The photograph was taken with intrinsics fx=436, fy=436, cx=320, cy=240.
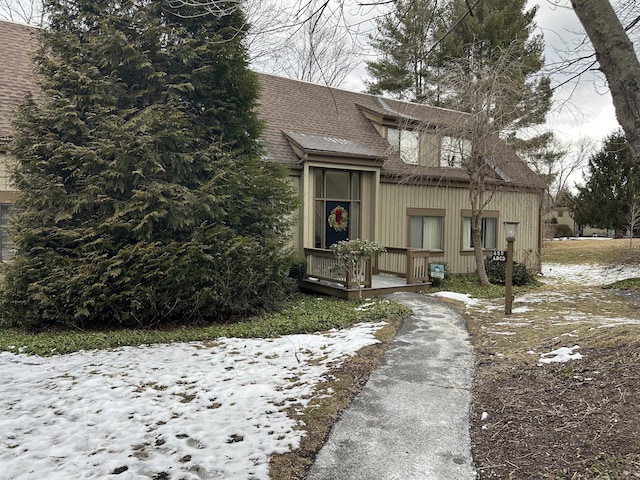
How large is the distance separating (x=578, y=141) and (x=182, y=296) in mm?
29245

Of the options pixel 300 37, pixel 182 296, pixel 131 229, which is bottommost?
pixel 182 296

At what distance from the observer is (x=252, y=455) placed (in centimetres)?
311

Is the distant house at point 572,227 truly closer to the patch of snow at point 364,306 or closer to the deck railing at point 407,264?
the deck railing at point 407,264

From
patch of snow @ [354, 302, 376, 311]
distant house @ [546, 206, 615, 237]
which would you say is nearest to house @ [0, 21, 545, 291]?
patch of snow @ [354, 302, 376, 311]

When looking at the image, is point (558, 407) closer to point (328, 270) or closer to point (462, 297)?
point (462, 297)

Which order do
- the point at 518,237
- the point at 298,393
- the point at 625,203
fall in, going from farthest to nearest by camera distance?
the point at 625,203 < the point at 518,237 < the point at 298,393

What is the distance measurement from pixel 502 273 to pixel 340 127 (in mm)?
6675

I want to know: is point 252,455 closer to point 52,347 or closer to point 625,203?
point 52,347

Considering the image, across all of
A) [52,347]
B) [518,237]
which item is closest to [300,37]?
[52,347]

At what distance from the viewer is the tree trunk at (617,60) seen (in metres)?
3.27

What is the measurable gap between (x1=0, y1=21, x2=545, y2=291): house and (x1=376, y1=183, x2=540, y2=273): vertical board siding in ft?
0.11

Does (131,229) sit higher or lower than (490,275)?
higher

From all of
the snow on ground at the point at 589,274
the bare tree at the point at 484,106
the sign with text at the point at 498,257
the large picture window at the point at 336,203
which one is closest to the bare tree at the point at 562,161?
the snow on ground at the point at 589,274

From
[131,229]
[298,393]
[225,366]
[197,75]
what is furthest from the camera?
[197,75]
